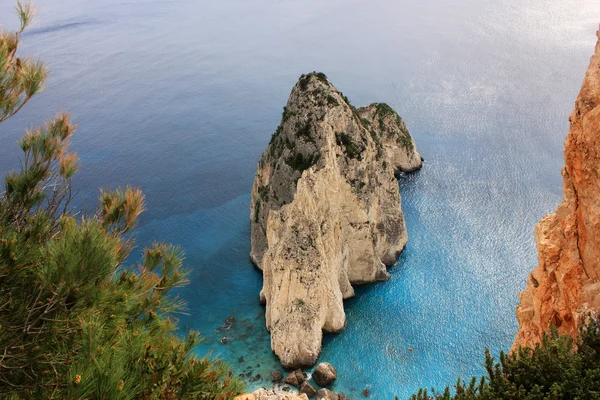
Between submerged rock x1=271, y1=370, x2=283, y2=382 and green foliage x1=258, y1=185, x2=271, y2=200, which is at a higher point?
green foliage x1=258, y1=185, x2=271, y2=200

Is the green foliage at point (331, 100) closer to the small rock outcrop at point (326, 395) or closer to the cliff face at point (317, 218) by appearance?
the cliff face at point (317, 218)

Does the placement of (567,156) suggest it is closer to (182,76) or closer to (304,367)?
(304,367)

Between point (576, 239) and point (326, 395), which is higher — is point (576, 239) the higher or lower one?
the higher one

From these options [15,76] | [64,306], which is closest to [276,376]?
[64,306]

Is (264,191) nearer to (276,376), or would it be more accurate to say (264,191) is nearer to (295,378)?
(276,376)

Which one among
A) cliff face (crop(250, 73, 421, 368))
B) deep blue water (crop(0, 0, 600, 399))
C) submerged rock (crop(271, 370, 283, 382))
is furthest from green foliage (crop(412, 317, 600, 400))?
cliff face (crop(250, 73, 421, 368))

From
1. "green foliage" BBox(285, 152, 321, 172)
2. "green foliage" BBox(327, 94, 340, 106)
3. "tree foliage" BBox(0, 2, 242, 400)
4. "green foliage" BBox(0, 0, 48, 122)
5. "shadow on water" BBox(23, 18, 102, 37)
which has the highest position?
"green foliage" BBox(0, 0, 48, 122)

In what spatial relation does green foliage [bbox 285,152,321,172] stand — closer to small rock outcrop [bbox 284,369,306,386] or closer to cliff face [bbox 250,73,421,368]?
cliff face [bbox 250,73,421,368]

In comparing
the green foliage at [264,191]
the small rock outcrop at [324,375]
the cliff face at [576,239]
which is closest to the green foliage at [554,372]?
the cliff face at [576,239]
